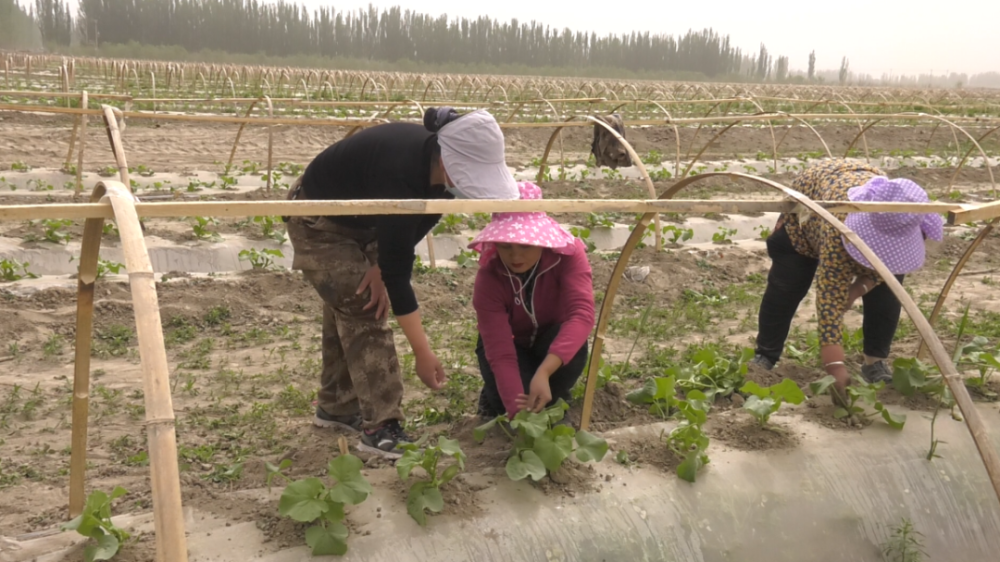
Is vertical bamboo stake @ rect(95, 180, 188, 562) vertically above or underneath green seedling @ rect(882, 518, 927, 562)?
above

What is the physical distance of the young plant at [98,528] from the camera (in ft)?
6.43

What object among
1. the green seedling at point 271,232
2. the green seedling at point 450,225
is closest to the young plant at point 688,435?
the green seedling at point 450,225

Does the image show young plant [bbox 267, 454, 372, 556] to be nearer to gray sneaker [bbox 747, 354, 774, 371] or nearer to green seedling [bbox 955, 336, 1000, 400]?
gray sneaker [bbox 747, 354, 774, 371]

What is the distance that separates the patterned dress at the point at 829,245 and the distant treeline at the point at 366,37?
47.4 meters

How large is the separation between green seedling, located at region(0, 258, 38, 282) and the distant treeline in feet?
145

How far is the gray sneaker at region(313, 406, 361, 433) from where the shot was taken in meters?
3.08

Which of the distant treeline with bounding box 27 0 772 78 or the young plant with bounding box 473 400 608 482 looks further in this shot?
the distant treeline with bounding box 27 0 772 78

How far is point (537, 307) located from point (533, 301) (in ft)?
0.10

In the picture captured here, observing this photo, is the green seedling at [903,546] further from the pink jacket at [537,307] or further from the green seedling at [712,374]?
the pink jacket at [537,307]

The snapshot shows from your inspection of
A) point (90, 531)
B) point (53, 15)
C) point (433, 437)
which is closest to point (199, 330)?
point (433, 437)

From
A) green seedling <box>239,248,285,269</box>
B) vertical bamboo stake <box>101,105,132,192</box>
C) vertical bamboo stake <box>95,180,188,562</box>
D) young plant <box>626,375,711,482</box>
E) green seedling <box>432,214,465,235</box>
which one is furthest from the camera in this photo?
green seedling <box>432,214,465,235</box>

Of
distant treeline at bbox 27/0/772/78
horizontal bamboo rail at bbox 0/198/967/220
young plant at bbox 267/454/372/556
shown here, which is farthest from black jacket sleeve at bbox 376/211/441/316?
distant treeline at bbox 27/0/772/78

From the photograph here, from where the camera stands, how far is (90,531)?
199 cm

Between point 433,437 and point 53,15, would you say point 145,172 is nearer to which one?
point 433,437
